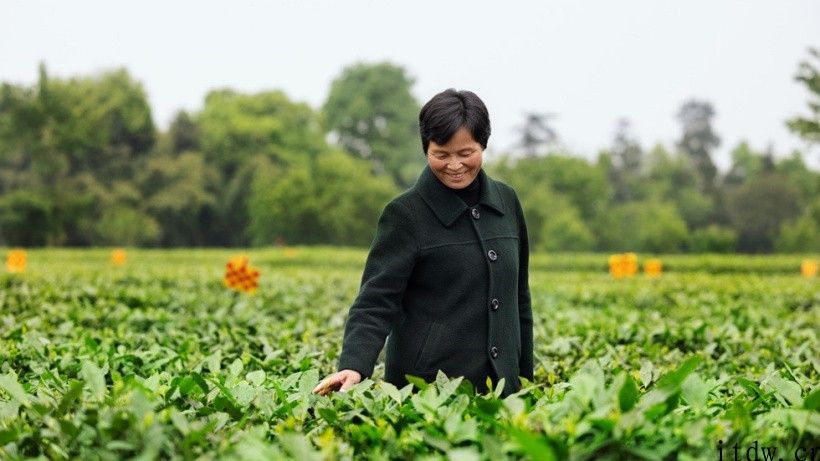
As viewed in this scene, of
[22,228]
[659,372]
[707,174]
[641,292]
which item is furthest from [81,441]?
[707,174]

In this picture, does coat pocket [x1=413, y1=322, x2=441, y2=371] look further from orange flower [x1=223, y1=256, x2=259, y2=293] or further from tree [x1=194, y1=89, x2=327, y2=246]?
tree [x1=194, y1=89, x2=327, y2=246]

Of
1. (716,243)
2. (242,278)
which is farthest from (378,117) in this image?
(242,278)

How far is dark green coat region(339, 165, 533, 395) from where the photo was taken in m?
2.89

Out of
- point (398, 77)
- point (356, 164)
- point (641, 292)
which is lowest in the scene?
point (641, 292)

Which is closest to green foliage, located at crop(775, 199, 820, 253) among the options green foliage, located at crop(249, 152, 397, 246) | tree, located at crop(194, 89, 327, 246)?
green foliage, located at crop(249, 152, 397, 246)

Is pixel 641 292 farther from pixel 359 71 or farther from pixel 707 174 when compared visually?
pixel 707 174

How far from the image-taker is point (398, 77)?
5591 cm

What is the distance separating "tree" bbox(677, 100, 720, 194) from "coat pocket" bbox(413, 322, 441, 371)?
228 feet

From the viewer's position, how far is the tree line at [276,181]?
128 ft

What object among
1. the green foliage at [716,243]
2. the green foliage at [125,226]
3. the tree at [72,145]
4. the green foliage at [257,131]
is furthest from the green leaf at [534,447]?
the green foliage at [257,131]

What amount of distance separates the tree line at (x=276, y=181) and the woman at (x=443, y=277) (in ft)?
96.3

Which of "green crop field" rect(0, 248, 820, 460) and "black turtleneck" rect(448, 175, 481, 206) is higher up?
"black turtleneck" rect(448, 175, 481, 206)

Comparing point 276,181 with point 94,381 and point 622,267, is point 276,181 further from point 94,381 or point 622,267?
point 94,381

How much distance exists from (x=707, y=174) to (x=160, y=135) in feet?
131
